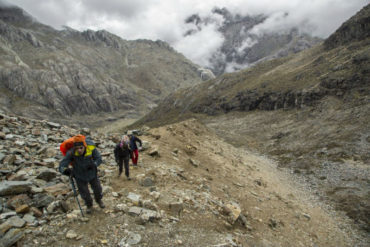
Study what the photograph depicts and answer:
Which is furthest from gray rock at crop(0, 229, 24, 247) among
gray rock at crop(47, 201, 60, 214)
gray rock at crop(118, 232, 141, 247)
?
gray rock at crop(118, 232, 141, 247)

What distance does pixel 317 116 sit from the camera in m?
58.2

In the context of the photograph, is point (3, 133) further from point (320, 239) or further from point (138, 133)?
point (320, 239)

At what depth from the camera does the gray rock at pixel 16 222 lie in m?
6.57

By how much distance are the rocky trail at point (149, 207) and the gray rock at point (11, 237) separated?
25mm

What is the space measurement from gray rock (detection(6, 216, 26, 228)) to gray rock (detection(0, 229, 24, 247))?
0.33 meters

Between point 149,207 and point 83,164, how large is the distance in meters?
3.20

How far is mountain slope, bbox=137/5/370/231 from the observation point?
78.4 ft

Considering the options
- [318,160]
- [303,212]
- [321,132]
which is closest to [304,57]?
[321,132]

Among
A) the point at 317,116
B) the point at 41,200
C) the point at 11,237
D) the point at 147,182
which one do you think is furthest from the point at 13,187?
the point at 317,116

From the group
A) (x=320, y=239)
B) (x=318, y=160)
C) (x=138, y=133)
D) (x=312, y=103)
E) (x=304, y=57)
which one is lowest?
(x=320, y=239)

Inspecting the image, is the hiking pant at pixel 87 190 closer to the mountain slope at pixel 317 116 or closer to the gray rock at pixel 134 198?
the gray rock at pixel 134 198

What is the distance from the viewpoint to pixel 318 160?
1172 inches

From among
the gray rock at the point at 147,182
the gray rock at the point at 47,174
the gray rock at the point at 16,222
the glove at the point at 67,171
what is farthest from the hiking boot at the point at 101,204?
the gray rock at the point at 47,174

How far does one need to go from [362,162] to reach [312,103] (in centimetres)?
5145
